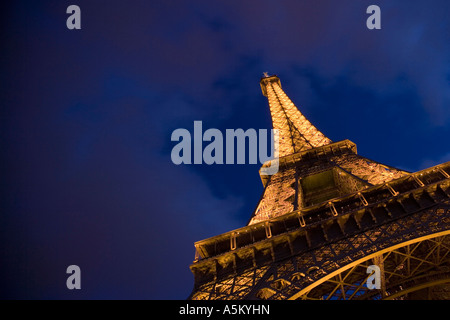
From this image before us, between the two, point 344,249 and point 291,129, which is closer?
point 344,249

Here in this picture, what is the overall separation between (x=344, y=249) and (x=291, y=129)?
72.5ft

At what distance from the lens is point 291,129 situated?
3247cm

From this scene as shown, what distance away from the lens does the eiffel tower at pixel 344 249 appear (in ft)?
35.1

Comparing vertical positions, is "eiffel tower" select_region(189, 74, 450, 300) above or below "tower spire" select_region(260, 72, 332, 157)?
below

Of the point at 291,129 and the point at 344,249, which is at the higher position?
the point at 291,129

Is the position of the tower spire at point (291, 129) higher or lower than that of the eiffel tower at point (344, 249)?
higher

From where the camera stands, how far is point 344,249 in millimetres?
11305

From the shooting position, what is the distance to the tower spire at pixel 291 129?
28047 millimetres

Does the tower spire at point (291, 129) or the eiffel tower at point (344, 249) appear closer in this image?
the eiffel tower at point (344, 249)

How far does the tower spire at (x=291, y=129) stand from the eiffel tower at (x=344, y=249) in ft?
39.3

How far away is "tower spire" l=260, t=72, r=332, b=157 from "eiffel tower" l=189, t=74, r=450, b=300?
12.0m

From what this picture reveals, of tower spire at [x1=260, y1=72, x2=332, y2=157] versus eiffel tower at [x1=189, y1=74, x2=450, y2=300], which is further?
tower spire at [x1=260, y1=72, x2=332, y2=157]

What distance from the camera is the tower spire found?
2805 centimetres
